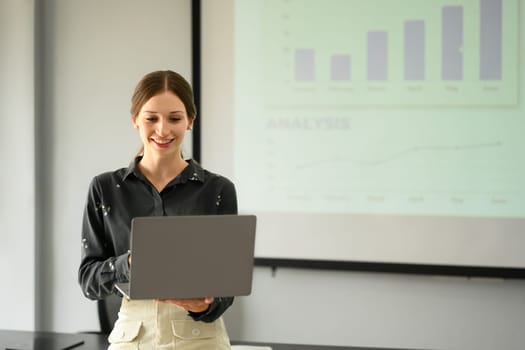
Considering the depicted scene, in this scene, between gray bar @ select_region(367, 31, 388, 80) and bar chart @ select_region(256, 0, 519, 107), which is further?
gray bar @ select_region(367, 31, 388, 80)

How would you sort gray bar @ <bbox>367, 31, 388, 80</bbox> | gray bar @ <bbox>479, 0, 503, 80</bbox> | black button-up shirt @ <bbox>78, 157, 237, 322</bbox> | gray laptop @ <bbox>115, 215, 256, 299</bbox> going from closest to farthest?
gray laptop @ <bbox>115, 215, 256, 299</bbox>, black button-up shirt @ <bbox>78, 157, 237, 322</bbox>, gray bar @ <bbox>479, 0, 503, 80</bbox>, gray bar @ <bbox>367, 31, 388, 80</bbox>

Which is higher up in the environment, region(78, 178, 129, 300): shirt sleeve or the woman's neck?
the woman's neck

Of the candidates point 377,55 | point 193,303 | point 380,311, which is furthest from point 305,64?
point 193,303

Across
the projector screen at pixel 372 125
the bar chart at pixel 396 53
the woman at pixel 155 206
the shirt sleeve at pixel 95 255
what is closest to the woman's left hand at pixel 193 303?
the woman at pixel 155 206

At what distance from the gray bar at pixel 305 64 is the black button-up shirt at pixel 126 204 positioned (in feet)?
4.53

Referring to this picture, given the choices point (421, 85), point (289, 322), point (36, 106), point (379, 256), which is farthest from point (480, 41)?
point (36, 106)

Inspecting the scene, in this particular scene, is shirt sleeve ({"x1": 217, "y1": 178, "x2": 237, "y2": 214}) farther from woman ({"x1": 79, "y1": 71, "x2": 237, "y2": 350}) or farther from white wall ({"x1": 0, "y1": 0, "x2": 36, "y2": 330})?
white wall ({"x1": 0, "y1": 0, "x2": 36, "y2": 330})

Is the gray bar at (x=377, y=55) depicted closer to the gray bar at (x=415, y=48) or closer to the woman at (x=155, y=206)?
the gray bar at (x=415, y=48)

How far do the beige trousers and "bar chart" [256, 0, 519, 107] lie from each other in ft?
5.23

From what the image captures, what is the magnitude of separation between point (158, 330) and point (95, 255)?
0.25 m

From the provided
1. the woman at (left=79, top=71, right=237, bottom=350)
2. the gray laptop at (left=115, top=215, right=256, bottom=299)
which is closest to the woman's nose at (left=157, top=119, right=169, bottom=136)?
the woman at (left=79, top=71, right=237, bottom=350)

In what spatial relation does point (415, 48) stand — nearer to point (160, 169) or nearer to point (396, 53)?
point (396, 53)

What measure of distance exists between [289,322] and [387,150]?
0.86 meters

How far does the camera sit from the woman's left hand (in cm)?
146
